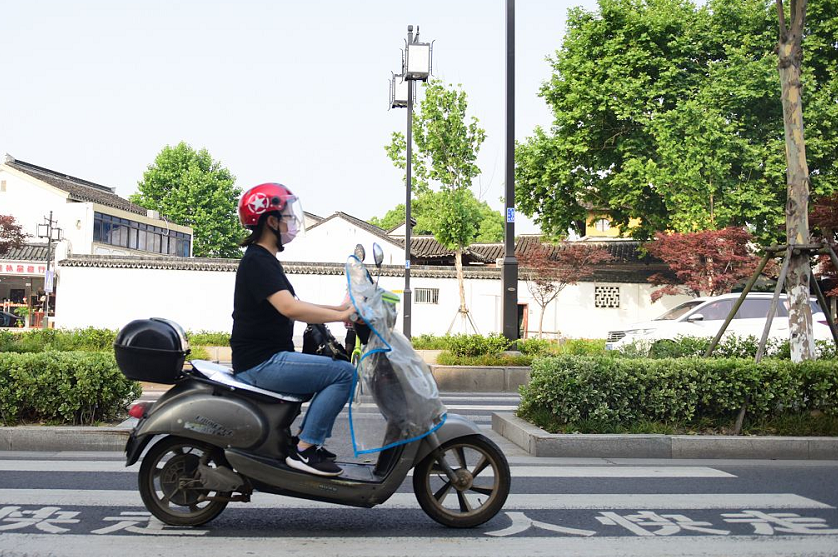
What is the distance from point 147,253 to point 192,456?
55.0m

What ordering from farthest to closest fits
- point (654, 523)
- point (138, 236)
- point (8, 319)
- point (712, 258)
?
point (138, 236) → point (8, 319) → point (712, 258) → point (654, 523)

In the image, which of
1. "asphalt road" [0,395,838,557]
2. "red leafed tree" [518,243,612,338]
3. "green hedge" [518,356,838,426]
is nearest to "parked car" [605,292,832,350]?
"green hedge" [518,356,838,426]

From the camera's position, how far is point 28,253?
4925 cm

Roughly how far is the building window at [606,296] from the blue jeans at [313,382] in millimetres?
29807

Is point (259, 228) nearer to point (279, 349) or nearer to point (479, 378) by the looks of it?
point (279, 349)

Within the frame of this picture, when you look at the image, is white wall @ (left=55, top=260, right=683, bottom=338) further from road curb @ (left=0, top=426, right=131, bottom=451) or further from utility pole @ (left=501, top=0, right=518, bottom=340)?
road curb @ (left=0, top=426, right=131, bottom=451)

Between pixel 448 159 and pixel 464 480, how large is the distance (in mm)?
29676

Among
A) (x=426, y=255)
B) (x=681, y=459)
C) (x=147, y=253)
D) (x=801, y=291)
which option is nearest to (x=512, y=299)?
(x=801, y=291)

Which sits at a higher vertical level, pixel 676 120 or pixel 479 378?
pixel 676 120

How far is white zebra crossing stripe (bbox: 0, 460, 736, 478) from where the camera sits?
6273 millimetres

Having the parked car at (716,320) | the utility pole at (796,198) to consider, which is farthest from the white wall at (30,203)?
the utility pole at (796,198)

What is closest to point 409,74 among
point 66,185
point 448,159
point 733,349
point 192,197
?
point 448,159

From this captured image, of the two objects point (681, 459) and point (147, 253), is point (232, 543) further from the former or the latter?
point (147, 253)

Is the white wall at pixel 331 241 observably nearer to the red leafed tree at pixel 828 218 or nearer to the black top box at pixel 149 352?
the red leafed tree at pixel 828 218
